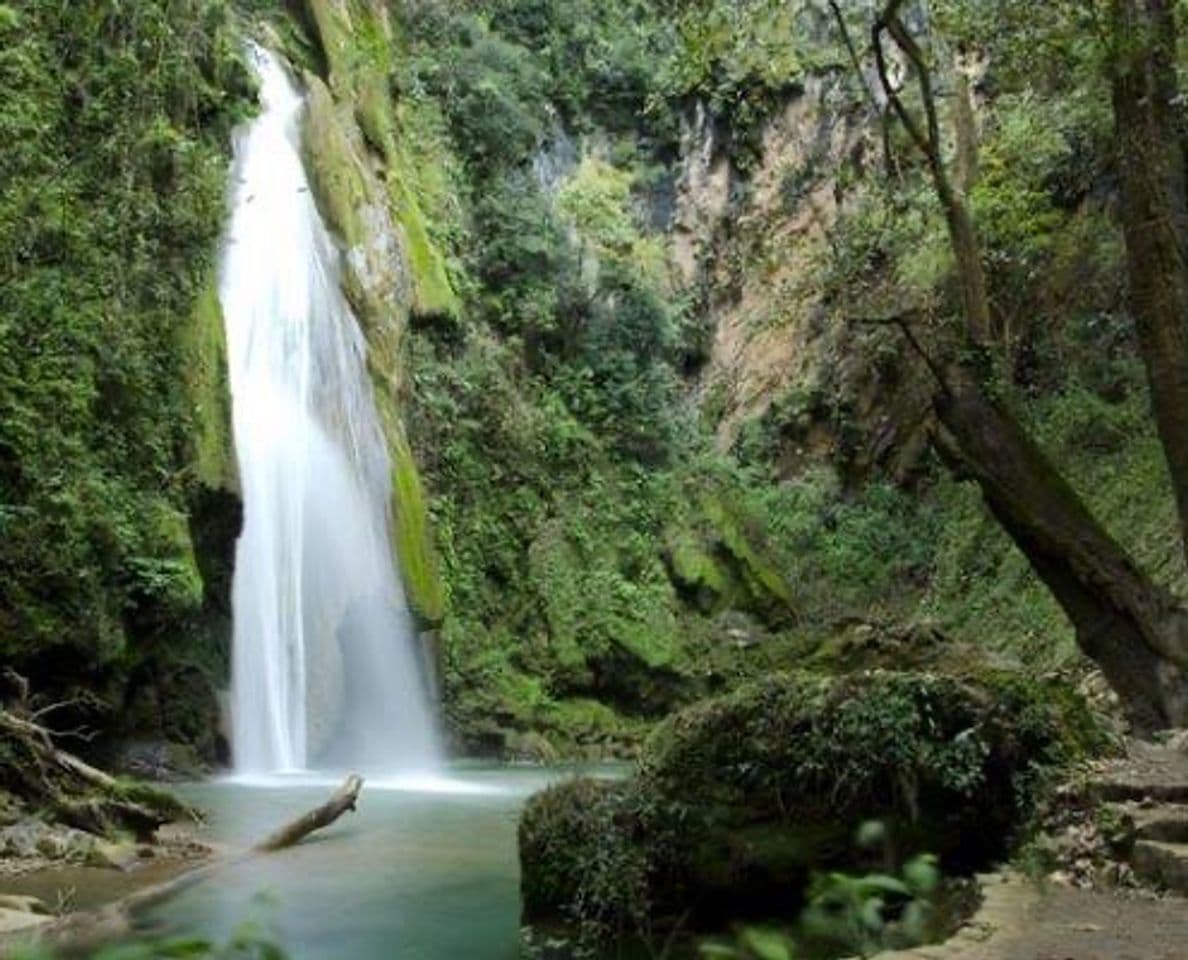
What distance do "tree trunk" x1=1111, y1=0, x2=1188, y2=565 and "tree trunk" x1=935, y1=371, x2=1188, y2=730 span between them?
0.87m

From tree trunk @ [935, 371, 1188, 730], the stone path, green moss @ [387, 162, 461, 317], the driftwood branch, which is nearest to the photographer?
the stone path

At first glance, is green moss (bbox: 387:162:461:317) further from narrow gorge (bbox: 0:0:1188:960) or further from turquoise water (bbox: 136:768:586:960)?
turquoise water (bbox: 136:768:586:960)

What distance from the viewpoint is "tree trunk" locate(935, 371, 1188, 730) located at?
7.80 meters

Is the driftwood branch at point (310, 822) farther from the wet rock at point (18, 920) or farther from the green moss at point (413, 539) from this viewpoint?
the green moss at point (413, 539)

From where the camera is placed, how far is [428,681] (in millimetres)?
18344

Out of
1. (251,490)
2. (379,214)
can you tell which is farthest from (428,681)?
(379,214)

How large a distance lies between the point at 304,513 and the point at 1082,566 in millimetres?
11088

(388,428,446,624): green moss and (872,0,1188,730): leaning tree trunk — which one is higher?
(388,428,446,624): green moss

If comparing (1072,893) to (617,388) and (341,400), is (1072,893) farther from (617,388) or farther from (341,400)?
(617,388)

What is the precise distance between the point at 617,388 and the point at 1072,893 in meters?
19.5

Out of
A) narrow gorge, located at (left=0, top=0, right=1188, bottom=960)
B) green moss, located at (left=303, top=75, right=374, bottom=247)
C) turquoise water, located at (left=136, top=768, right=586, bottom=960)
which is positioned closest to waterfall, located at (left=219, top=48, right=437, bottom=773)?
narrow gorge, located at (left=0, top=0, right=1188, bottom=960)

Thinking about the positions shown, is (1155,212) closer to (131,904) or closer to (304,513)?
(131,904)

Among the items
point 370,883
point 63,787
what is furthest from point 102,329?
point 370,883

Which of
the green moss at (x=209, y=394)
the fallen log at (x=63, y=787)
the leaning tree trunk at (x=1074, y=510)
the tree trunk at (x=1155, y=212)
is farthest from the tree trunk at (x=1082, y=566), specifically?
the green moss at (x=209, y=394)
